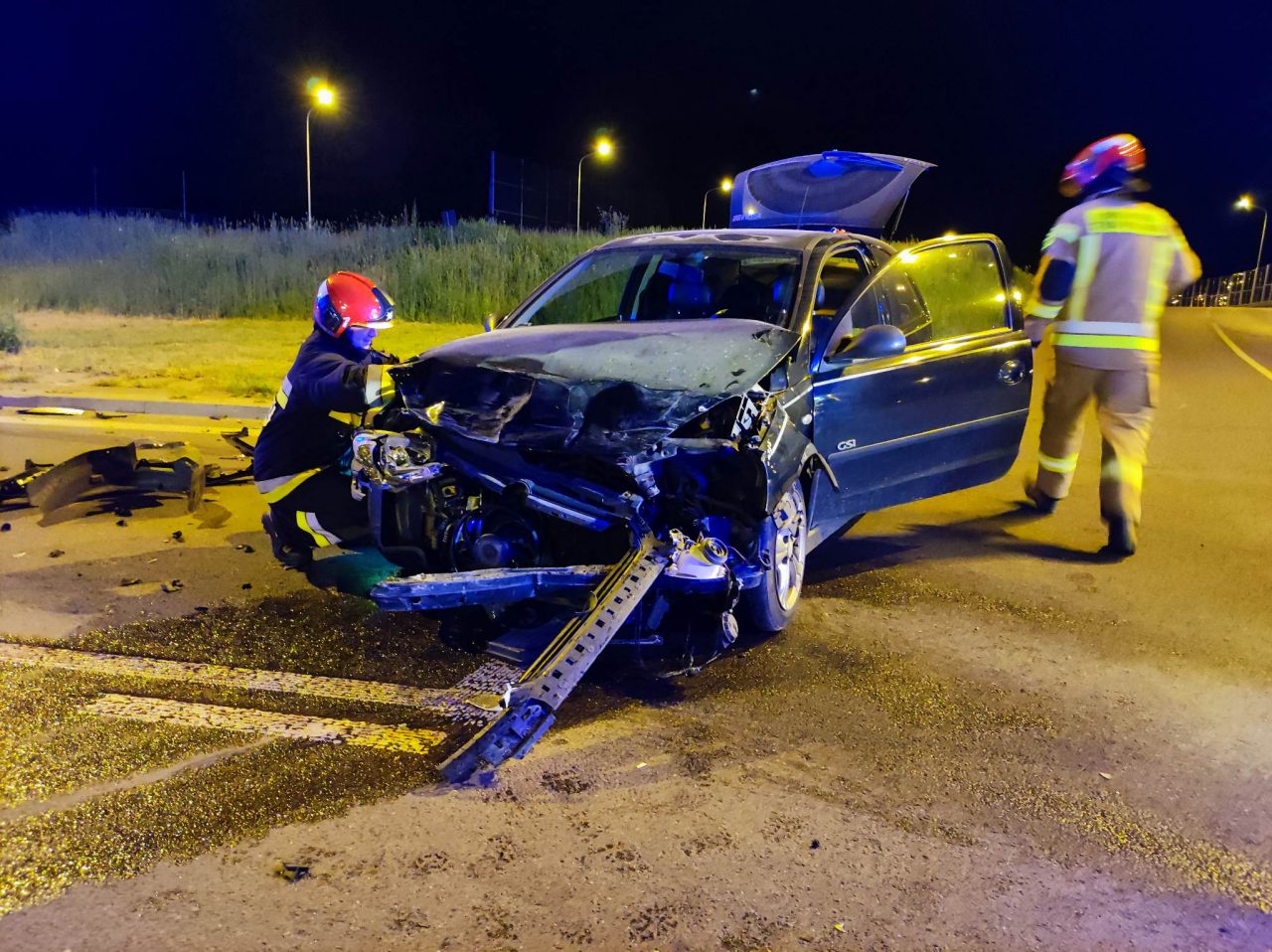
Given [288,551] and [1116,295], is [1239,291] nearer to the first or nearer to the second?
[1116,295]

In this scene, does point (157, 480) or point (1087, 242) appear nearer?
point (1087, 242)

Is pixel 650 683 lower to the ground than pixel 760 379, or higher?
lower

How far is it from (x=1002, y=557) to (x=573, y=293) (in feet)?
9.53

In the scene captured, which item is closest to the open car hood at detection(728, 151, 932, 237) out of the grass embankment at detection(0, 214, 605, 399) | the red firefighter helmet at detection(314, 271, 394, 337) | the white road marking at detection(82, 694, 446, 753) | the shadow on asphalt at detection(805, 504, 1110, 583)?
the shadow on asphalt at detection(805, 504, 1110, 583)

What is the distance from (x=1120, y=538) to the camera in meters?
5.81

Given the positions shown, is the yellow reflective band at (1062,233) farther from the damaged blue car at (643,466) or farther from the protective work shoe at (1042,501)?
the protective work shoe at (1042,501)

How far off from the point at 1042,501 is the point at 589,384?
4.08 metres

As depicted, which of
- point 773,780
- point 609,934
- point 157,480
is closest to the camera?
point 609,934

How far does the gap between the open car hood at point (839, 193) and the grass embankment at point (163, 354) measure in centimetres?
596

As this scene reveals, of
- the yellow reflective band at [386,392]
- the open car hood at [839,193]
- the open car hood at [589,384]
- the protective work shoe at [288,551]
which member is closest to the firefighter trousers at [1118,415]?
the open car hood at [839,193]

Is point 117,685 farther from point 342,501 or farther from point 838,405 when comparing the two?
point 838,405

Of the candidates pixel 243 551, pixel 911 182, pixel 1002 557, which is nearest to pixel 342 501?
pixel 243 551

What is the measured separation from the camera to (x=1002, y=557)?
582 cm

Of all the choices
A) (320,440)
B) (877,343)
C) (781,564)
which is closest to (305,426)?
(320,440)
